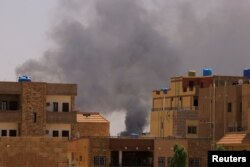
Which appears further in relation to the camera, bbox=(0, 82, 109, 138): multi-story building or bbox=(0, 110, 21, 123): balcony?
bbox=(0, 82, 109, 138): multi-story building

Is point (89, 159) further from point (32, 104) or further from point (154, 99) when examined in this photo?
point (154, 99)

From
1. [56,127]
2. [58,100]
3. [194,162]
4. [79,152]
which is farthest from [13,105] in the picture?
[194,162]

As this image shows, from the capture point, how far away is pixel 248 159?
→ 27828mm

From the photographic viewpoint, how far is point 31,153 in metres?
66.9

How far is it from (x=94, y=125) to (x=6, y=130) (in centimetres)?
1946

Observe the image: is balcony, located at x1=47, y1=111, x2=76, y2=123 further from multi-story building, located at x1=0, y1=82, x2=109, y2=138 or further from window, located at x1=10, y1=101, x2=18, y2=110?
window, located at x1=10, y1=101, x2=18, y2=110

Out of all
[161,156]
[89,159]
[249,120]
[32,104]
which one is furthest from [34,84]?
[249,120]

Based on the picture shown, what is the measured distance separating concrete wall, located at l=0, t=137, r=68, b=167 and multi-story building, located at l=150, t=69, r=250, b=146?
35.6m

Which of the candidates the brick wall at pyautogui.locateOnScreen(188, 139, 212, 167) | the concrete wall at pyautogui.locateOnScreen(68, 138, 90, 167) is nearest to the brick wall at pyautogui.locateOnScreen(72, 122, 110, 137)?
the concrete wall at pyautogui.locateOnScreen(68, 138, 90, 167)

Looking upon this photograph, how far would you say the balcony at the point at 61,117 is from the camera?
9281 cm

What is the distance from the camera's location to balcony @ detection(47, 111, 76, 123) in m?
92.8

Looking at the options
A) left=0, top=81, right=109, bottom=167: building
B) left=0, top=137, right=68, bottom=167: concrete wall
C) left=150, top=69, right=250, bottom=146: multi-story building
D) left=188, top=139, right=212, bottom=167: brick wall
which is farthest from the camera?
left=150, top=69, right=250, bottom=146: multi-story building

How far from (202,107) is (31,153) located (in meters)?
50.7

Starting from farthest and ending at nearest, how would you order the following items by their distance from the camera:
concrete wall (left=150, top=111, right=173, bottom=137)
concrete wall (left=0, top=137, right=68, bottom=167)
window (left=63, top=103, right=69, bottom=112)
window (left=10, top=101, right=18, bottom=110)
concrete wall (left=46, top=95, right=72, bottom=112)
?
1. concrete wall (left=150, top=111, right=173, bottom=137)
2. window (left=63, top=103, right=69, bottom=112)
3. concrete wall (left=46, top=95, right=72, bottom=112)
4. window (left=10, top=101, right=18, bottom=110)
5. concrete wall (left=0, top=137, right=68, bottom=167)
